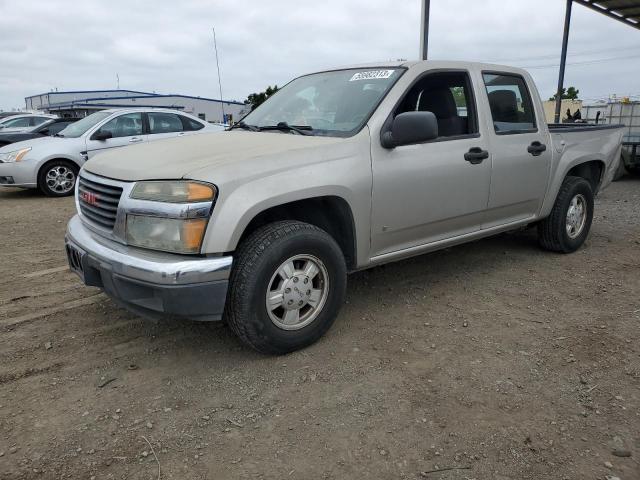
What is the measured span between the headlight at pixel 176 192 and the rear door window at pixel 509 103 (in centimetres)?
262

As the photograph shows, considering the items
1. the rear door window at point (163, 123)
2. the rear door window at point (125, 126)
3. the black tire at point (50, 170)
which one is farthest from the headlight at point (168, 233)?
the rear door window at point (163, 123)

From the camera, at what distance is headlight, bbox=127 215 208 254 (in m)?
2.61

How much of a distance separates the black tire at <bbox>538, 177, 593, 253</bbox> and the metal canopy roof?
34.5 feet

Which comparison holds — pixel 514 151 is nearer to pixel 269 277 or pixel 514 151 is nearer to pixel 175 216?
pixel 269 277

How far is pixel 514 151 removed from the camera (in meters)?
4.24

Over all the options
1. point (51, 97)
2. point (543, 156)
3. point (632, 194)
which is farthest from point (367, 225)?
point (51, 97)

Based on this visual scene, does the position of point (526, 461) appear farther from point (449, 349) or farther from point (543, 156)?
point (543, 156)

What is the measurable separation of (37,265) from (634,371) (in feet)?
16.3

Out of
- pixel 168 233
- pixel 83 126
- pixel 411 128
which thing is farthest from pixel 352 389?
pixel 83 126

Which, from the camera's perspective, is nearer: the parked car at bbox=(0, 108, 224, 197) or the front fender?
the front fender

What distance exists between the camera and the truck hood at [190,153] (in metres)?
2.78

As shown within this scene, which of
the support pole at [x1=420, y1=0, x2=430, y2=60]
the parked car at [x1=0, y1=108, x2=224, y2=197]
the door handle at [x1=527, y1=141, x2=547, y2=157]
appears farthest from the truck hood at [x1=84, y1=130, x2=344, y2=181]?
the support pole at [x1=420, y1=0, x2=430, y2=60]

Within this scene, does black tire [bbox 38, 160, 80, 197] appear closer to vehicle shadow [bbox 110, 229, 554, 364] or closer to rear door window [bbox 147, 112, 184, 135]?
rear door window [bbox 147, 112, 184, 135]

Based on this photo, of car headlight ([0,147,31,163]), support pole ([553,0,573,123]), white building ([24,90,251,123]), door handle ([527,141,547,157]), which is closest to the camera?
door handle ([527,141,547,157])
